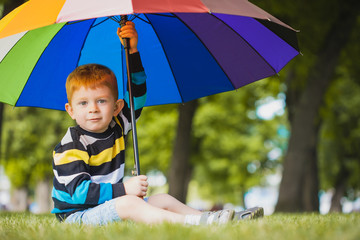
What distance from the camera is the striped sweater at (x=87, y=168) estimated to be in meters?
3.35

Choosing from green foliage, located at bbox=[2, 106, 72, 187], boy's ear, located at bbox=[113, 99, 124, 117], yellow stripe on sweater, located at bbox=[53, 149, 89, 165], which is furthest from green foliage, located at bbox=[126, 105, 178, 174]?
yellow stripe on sweater, located at bbox=[53, 149, 89, 165]

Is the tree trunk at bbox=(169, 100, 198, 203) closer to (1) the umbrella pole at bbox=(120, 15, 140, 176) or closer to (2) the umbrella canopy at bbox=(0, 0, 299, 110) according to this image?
(2) the umbrella canopy at bbox=(0, 0, 299, 110)

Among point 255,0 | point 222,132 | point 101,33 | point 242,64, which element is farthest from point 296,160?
point 222,132

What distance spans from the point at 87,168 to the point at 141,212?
1.96 feet

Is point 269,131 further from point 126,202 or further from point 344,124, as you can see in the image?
point 126,202

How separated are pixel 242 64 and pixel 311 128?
19.5 feet

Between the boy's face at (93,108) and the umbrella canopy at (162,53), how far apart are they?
2.41ft

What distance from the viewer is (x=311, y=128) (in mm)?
9828

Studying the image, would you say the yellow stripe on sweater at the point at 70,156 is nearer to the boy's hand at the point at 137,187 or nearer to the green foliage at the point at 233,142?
the boy's hand at the point at 137,187

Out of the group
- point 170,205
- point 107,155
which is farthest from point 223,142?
point 107,155

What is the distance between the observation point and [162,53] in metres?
4.57

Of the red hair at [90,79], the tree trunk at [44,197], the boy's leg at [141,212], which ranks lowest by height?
the tree trunk at [44,197]

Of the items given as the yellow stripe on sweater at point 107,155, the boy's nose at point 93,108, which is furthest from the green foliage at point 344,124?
the boy's nose at point 93,108

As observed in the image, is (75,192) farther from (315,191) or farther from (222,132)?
(222,132)
